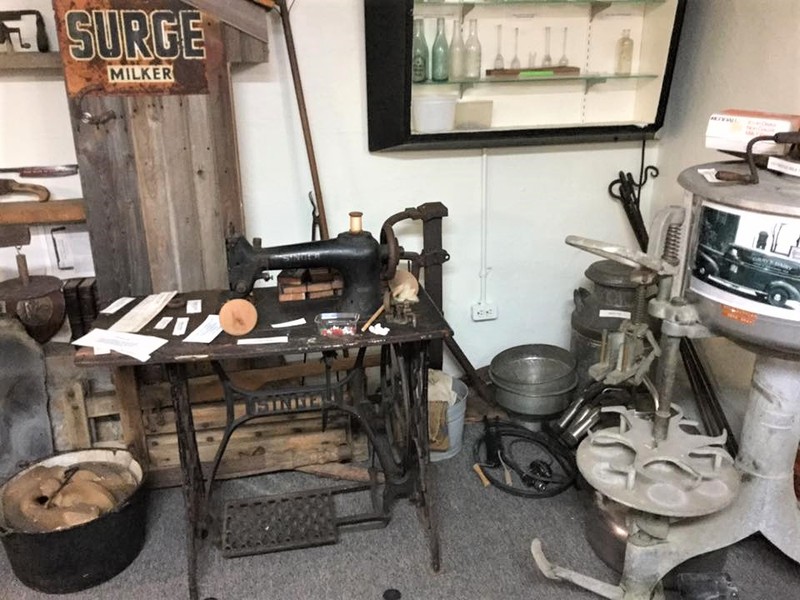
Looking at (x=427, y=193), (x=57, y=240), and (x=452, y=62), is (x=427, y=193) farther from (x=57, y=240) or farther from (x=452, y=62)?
(x=57, y=240)

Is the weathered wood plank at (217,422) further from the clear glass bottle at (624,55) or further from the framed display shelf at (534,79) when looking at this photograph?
the clear glass bottle at (624,55)

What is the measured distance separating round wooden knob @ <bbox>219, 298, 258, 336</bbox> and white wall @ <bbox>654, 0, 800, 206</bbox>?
167 cm

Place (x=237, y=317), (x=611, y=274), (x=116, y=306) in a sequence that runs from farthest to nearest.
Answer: (x=611, y=274) → (x=116, y=306) → (x=237, y=317)

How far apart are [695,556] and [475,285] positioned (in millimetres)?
1348

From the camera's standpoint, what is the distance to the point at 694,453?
69.2 inches

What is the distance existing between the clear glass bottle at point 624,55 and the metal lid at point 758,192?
1138 mm

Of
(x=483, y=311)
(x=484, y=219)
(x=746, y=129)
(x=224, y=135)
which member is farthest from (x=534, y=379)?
(x=224, y=135)

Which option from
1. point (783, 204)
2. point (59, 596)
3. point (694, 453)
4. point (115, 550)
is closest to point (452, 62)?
point (783, 204)

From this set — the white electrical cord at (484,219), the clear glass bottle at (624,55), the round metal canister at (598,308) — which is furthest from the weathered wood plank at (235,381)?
the clear glass bottle at (624,55)

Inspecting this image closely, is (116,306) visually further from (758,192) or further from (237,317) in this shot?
(758,192)

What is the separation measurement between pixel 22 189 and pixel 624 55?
2.24 metres

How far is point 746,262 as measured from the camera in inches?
59.0

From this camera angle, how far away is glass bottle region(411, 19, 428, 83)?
244 centimetres

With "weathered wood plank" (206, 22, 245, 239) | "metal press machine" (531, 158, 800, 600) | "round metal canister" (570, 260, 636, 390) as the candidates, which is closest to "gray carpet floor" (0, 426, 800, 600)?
"metal press machine" (531, 158, 800, 600)
